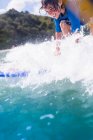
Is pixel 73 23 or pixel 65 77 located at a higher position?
pixel 73 23

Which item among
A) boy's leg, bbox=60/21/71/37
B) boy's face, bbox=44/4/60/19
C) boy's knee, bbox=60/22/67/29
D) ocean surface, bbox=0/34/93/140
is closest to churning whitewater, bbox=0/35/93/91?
ocean surface, bbox=0/34/93/140

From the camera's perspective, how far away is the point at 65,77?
7148mm

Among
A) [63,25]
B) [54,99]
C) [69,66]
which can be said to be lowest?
[54,99]

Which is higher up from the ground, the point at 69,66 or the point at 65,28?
the point at 65,28

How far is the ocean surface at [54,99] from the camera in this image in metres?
4.46

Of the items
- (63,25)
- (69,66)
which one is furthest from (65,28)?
(69,66)

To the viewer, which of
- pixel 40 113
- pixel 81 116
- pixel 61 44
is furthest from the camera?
pixel 61 44

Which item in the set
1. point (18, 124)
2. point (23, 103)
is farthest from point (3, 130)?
point (23, 103)

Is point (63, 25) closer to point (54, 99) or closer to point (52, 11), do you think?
point (52, 11)

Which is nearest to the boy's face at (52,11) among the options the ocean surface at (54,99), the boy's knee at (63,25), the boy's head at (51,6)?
the boy's head at (51,6)

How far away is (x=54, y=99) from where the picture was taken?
5.80m

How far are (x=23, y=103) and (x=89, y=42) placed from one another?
9.32ft

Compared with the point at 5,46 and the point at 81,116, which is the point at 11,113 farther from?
the point at 5,46

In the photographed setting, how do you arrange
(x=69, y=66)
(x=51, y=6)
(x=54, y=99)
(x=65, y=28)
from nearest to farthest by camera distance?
(x=54, y=99) < (x=51, y=6) < (x=69, y=66) < (x=65, y=28)
